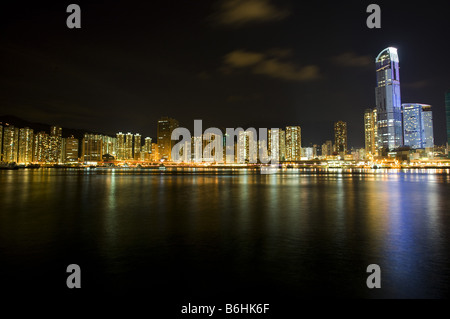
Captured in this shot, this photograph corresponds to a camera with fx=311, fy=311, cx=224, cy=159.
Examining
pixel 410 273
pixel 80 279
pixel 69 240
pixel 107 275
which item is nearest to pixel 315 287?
pixel 410 273

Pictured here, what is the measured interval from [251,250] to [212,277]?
103 inches

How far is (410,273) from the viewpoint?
7812mm

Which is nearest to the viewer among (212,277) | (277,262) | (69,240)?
(212,277)

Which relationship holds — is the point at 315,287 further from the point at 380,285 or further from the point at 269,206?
the point at 269,206

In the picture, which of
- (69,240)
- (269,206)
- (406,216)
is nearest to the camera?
(69,240)

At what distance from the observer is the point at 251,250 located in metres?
9.78

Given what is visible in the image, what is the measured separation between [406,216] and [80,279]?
16.2 m

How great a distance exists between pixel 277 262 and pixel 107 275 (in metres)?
4.43
